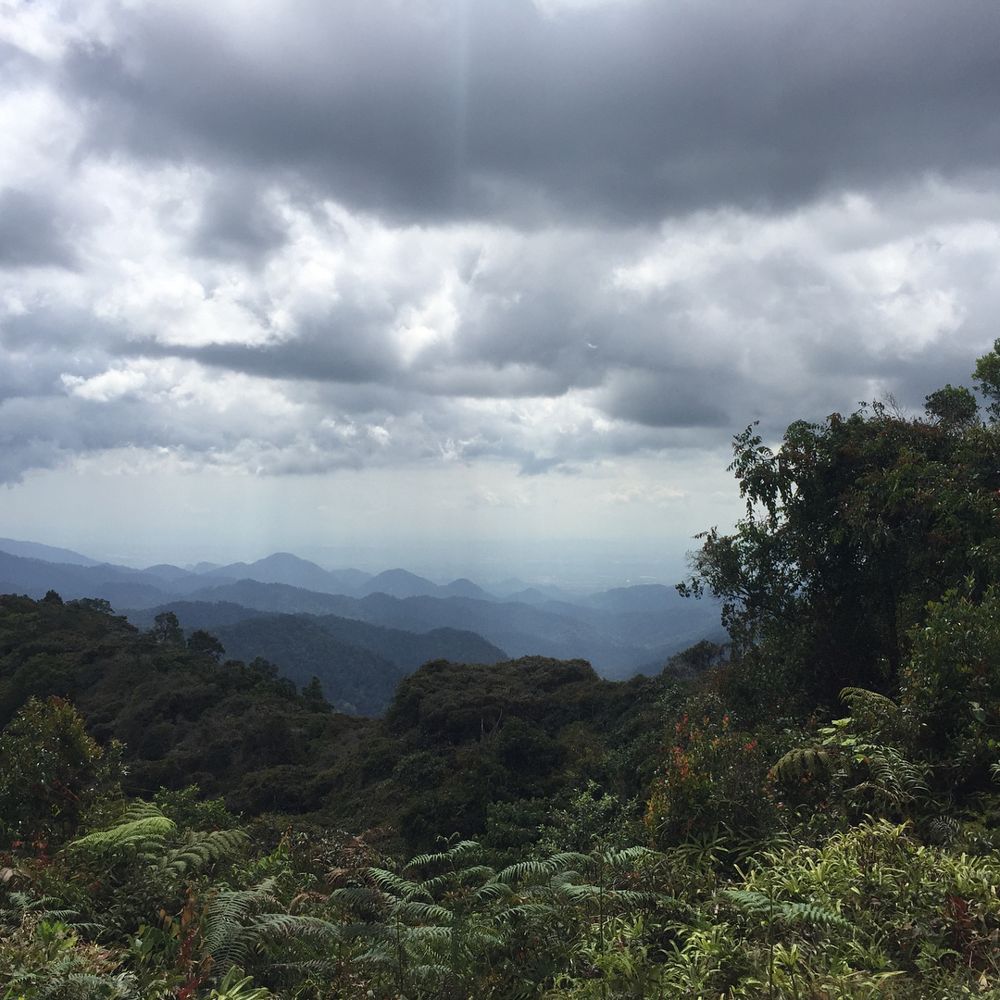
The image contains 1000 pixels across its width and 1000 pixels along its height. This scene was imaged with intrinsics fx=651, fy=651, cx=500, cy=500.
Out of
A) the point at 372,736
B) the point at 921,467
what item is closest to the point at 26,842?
the point at 921,467

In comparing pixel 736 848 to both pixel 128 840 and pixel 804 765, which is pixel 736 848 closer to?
pixel 804 765

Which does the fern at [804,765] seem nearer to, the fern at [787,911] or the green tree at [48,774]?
the fern at [787,911]

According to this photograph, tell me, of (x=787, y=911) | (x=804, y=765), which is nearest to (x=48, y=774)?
(x=787, y=911)

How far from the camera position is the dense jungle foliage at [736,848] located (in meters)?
3.63

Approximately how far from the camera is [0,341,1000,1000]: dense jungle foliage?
363 centimetres

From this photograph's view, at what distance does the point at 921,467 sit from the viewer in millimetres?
10992

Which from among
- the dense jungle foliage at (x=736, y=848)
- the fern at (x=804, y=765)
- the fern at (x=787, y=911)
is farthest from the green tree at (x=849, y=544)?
the fern at (x=787, y=911)

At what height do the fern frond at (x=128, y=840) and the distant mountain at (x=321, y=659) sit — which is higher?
the fern frond at (x=128, y=840)

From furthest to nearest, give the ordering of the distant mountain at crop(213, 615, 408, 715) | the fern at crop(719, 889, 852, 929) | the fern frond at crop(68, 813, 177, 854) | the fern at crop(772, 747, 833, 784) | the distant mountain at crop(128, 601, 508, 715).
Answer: the distant mountain at crop(128, 601, 508, 715) → the distant mountain at crop(213, 615, 408, 715) → the fern at crop(772, 747, 833, 784) → the fern frond at crop(68, 813, 177, 854) → the fern at crop(719, 889, 852, 929)

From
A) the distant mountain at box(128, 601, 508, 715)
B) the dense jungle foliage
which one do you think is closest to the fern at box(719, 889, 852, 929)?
the dense jungle foliage

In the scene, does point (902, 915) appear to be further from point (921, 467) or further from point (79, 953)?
point (921, 467)

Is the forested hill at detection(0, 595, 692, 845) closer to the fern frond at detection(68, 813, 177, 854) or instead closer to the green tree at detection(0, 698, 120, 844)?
the green tree at detection(0, 698, 120, 844)

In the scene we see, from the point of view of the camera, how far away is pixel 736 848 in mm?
5129

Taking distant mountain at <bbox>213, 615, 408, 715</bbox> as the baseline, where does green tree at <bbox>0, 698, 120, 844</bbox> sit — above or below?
above
